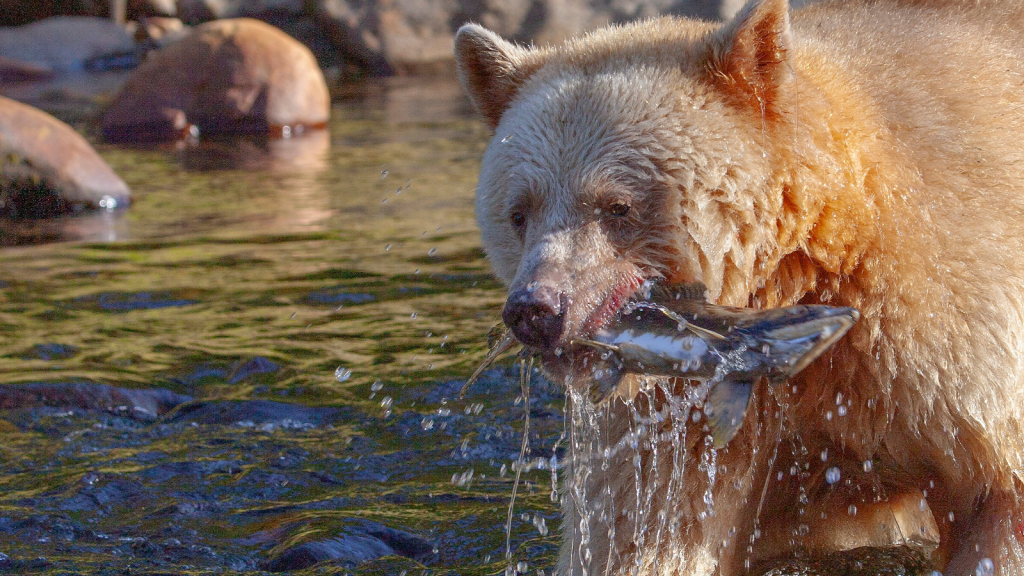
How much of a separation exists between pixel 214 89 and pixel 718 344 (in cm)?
1279

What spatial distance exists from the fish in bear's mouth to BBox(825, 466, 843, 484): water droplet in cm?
65

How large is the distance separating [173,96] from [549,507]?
11630 millimetres

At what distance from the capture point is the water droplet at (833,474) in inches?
141

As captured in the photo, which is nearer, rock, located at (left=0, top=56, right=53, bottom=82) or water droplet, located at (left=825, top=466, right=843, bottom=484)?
water droplet, located at (left=825, top=466, right=843, bottom=484)

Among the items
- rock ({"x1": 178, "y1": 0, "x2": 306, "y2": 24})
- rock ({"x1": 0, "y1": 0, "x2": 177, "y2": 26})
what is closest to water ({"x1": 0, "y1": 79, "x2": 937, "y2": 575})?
rock ({"x1": 178, "y1": 0, "x2": 306, "y2": 24})

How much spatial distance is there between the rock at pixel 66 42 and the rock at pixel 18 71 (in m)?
1.18

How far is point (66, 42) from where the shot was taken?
23.6 metres

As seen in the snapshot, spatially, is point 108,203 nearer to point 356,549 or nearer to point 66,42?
point 356,549

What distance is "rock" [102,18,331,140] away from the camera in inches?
582

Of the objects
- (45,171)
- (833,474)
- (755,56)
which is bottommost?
(45,171)

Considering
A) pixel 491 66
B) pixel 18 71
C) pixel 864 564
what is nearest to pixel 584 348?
pixel 491 66

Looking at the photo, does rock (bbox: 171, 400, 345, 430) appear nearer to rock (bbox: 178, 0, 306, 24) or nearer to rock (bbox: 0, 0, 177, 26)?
rock (bbox: 178, 0, 306, 24)

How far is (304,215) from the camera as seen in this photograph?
9.66 meters

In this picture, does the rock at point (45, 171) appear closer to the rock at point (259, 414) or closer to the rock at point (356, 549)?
the rock at point (259, 414)
